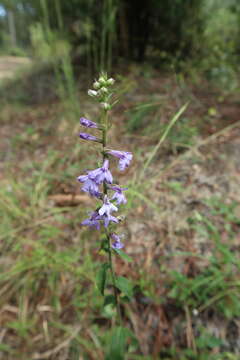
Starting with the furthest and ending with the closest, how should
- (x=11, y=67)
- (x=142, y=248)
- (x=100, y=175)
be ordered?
(x=11, y=67)
(x=142, y=248)
(x=100, y=175)

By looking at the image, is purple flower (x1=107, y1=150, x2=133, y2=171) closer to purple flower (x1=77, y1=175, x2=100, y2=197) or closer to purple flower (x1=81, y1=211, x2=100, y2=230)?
purple flower (x1=77, y1=175, x2=100, y2=197)

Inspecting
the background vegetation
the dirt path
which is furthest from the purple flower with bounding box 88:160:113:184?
the dirt path

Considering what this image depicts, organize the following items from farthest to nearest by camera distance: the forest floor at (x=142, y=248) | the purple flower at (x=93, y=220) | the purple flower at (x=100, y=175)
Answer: the forest floor at (x=142, y=248), the purple flower at (x=93, y=220), the purple flower at (x=100, y=175)

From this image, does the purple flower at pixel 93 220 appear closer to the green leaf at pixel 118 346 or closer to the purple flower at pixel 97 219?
the purple flower at pixel 97 219

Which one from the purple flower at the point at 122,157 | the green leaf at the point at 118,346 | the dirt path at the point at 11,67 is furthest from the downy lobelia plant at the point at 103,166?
the dirt path at the point at 11,67

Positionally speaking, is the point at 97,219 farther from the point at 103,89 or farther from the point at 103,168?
the point at 103,89

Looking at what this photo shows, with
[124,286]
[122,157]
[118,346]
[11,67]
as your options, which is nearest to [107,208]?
[122,157]

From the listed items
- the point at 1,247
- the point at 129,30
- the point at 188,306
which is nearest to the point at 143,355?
the point at 188,306
